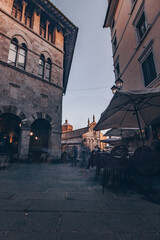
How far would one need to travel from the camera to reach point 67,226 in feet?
5.08

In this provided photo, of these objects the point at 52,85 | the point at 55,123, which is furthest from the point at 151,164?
the point at 52,85

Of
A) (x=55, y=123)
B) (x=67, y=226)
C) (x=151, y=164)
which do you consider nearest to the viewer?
(x=67, y=226)

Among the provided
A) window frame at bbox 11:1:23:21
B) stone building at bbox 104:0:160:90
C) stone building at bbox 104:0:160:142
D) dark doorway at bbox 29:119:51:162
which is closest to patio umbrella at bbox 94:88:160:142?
stone building at bbox 104:0:160:142

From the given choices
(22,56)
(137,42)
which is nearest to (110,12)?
(137,42)

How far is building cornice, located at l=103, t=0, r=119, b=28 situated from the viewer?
1260 cm

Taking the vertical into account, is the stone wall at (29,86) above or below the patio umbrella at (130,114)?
above

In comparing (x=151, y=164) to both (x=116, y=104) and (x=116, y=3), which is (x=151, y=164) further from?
(x=116, y=3)

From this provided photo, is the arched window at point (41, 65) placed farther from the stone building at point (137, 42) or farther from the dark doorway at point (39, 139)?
the stone building at point (137, 42)

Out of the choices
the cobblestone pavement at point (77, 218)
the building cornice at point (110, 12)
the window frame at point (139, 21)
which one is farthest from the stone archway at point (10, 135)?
the building cornice at point (110, 12)

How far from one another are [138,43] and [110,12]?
8382mm

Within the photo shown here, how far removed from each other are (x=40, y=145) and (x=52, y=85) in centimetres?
573

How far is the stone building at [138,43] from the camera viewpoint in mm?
6942

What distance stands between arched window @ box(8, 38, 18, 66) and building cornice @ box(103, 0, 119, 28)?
10.9m

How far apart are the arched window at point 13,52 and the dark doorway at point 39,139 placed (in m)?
5.13
